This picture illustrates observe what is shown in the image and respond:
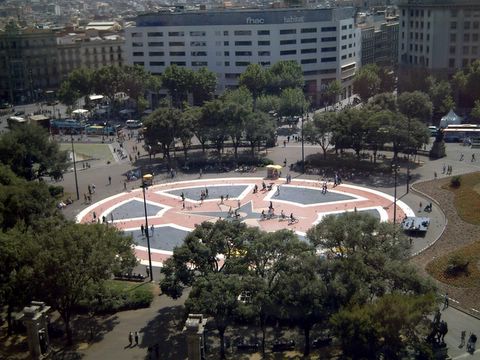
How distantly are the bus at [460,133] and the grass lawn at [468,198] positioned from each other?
65.8 ft

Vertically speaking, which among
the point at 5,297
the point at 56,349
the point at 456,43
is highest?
the point at 456,43

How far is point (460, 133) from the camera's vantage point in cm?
8350

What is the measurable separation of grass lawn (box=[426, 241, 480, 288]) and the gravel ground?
586 millimetres

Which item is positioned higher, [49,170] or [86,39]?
[86,39]

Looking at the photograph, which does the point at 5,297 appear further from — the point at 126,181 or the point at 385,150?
the point at 385,150

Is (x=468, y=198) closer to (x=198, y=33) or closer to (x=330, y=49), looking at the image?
(x=330, y=49)

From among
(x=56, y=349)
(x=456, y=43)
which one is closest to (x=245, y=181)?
(x=56, y=349)

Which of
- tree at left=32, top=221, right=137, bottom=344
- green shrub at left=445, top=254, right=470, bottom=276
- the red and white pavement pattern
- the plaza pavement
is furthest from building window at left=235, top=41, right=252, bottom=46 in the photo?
tree at left=32, top=221, right=137, bottom=344

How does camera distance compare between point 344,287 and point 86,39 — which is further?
point 86,39

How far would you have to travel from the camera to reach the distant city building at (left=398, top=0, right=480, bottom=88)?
10425cm

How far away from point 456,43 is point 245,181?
58.2m

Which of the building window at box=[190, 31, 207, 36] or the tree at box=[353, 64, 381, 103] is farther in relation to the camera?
the building window at box=[190, 31, 207, 36]

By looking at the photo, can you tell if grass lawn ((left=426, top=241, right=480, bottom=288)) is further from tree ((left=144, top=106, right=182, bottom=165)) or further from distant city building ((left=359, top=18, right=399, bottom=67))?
distant city building ((left=359, top=18, right=399, bottom=67))

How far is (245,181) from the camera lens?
7106cm
